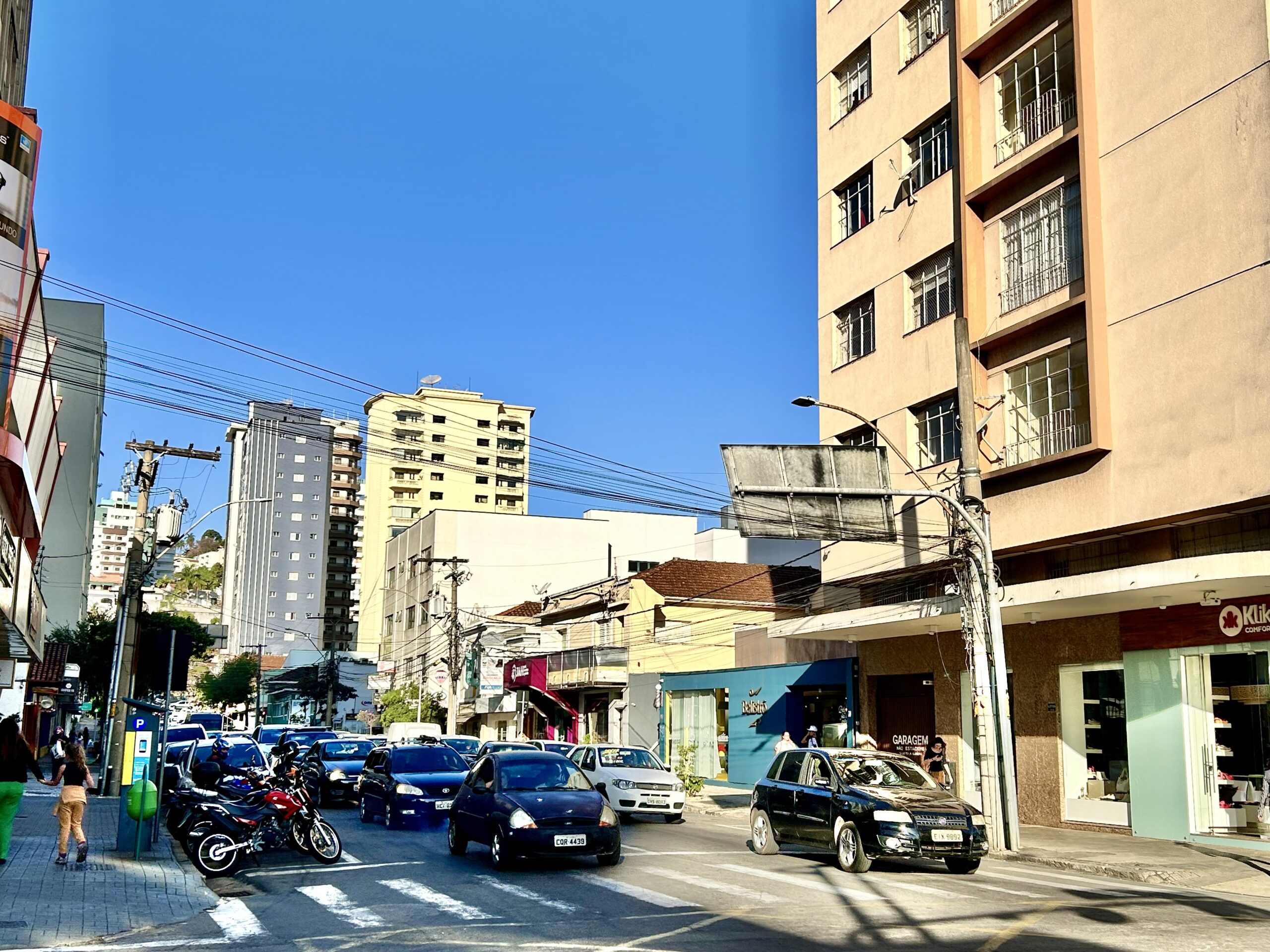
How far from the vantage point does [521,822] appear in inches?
614

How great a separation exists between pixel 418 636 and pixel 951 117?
65.0 m

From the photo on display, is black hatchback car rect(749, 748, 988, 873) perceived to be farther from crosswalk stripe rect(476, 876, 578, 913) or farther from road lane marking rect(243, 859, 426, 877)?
road lane marking rect(243, 859, 426, 877)

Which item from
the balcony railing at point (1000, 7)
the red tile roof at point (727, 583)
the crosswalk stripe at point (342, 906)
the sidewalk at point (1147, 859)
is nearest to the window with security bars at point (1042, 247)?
the balcony railing at point (1000, 7)

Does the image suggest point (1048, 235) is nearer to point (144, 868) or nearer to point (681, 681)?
point (144, 868)

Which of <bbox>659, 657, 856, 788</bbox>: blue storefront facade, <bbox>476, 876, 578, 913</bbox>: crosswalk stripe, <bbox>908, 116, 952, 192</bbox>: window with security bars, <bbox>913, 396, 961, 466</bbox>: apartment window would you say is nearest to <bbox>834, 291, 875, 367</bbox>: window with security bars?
<bbox>913, 396, 961, 466</bbox>: apartment window

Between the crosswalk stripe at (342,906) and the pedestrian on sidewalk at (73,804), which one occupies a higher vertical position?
the pedestrian on sidewalk at (73,804)

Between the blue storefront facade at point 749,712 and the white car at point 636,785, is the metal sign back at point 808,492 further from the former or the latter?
the blue storefront facade at point 749,712

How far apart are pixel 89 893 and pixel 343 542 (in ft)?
481

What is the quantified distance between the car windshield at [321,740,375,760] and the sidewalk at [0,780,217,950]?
32.9ft

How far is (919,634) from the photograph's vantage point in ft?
98.5

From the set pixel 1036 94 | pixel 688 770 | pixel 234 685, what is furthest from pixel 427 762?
pixel 234 685

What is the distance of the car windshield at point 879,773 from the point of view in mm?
16953

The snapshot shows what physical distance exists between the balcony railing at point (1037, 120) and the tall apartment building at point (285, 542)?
13206 cm

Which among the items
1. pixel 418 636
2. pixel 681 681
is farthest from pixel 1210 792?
pixel 418 636
